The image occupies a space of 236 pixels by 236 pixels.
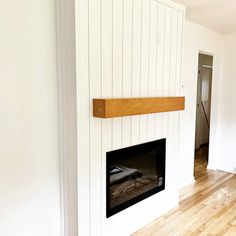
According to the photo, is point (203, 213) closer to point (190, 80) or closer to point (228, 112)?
point (190, 80)

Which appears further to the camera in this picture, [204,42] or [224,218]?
[204,42]

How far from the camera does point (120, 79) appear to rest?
92.0 inches

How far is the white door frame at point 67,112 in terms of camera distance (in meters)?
1.99

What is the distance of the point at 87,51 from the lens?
6.65ft

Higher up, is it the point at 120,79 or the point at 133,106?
the point at 120,79

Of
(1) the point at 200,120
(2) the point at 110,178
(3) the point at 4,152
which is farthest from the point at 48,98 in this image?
(1) the point at 200,120

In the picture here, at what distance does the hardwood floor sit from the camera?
265 cm

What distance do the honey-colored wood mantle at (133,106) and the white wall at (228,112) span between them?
190cm

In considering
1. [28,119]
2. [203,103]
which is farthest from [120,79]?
[203,103]

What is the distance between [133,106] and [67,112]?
612mm

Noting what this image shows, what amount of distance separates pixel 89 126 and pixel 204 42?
274cm

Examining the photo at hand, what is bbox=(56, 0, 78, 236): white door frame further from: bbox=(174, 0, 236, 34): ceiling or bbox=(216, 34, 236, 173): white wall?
bbox=(216, 34, 236, 173): white wall

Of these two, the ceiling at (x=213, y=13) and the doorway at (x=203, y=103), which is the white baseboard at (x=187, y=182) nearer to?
the doorway at (x=203, y=103)

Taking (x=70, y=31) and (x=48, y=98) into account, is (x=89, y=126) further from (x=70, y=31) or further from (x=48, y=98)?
(x=70, y=31)
